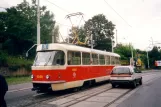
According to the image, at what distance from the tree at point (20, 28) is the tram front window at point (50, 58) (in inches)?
1421

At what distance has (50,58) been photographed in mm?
12844

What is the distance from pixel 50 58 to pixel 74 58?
6.54ft

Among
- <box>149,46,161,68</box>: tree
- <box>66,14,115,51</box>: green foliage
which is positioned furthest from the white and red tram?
<box>149,46,161,68</box>: tree

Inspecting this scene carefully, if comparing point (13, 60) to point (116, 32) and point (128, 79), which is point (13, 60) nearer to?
point (128, 79)

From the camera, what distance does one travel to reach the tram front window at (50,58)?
1275 centimetres

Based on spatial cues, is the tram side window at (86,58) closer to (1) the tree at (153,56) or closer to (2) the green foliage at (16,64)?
(2) the green foliage at (16,64)

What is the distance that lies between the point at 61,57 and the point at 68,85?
5.52 feet

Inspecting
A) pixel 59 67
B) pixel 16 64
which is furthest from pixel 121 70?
pixel 16 64

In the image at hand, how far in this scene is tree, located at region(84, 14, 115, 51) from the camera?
6881 centimetres

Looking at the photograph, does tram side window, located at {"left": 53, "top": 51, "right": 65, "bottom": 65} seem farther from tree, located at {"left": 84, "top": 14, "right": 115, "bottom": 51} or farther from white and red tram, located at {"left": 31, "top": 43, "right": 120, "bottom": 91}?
tree, located at {"left": 84, "top": 14, "right": 115, "bottom": 51}

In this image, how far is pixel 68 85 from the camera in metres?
13.2

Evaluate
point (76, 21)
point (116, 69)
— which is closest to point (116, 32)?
point (76, 21)

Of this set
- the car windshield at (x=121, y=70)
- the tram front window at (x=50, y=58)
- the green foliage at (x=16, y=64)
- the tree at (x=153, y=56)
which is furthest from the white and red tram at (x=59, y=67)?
the tree at (x=153, y=56)

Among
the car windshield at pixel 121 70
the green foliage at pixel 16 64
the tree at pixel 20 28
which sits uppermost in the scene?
the tree at pixel 20 28
